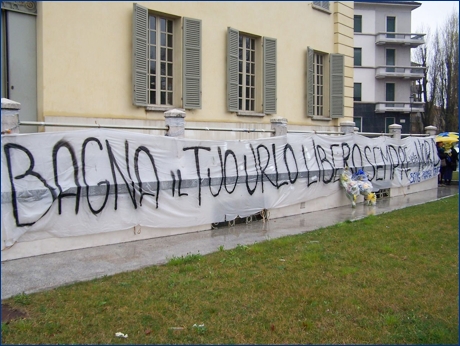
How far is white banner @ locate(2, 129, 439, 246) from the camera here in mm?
6574

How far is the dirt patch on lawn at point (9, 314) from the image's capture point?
447 centimetres

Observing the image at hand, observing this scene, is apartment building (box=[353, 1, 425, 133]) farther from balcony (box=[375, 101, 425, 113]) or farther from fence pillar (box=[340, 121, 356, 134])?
fence pillar (box=[340, 121, 356, 134])

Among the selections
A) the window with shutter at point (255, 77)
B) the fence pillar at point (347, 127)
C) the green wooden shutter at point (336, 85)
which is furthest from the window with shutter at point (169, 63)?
the green wooden shutter at point (336, 85)

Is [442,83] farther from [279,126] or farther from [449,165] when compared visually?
[279,126]

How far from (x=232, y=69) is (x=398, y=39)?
3345 cm

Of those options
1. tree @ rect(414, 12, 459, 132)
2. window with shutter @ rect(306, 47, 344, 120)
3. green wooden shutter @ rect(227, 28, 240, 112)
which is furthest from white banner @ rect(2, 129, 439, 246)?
tree @ rect(414, 12, 459, 132)

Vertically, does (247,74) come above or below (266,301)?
above

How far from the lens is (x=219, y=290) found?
5.29 metres

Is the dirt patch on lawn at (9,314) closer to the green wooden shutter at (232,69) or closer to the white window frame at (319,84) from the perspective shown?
the green wooden shutter at (232,69)

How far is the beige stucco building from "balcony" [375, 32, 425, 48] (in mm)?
27008

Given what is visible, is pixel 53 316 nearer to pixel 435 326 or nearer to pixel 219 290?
pixel 219 290

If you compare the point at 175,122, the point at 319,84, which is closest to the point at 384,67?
the point at 319,84

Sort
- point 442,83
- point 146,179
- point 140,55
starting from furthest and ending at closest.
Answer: point 442,83
point 140,55
point 146,179

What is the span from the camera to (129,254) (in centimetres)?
698
